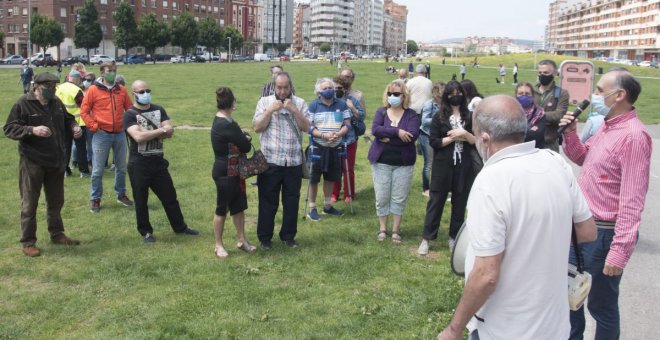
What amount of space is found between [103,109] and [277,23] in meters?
Answer: 184

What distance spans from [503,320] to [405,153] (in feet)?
14.2

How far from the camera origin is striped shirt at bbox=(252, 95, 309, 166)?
21.3 feet

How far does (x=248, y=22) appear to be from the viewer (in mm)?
149875

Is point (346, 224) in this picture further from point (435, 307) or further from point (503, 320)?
point (503, 320)

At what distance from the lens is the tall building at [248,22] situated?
5571 inches

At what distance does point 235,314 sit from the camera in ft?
16.2

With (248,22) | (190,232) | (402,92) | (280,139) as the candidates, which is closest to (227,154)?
(280,139)

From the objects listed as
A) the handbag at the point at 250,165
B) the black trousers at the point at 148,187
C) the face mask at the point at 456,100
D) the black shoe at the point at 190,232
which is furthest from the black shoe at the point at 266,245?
the face mask at the point at 456,100

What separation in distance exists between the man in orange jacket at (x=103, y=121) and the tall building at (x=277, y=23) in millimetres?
176224

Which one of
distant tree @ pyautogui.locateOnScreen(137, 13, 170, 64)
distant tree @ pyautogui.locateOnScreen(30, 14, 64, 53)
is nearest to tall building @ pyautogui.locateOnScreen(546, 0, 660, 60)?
distant tree @ pyautogui.locateOnScreen(137, 13, 170, 64)

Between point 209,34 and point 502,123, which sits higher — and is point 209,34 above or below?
above

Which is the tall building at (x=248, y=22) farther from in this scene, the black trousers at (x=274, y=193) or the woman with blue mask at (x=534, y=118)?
the woman with blue mask at (x=534, y=118)

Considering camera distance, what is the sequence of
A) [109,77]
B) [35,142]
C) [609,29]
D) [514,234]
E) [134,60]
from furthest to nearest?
1. [609,29]
2. [134,60]
3. [109,77]
4. [35,142]
5. [514,234]

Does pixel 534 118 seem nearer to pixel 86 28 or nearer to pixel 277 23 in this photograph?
pixel 86 28
